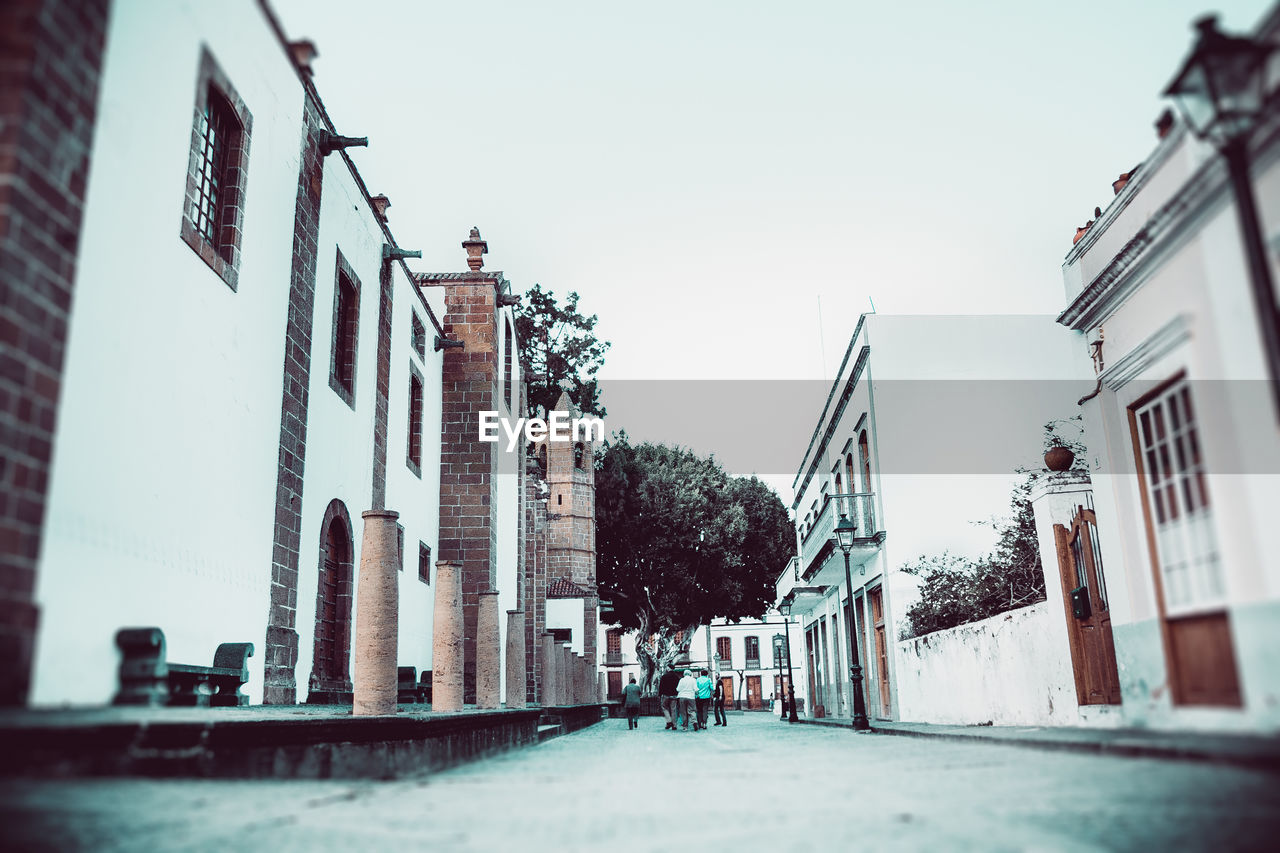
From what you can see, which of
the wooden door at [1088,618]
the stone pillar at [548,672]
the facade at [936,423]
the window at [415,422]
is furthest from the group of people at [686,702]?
the wooden door at [1088,618]

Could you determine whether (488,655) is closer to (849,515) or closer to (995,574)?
(995,574)

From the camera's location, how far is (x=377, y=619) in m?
8.87

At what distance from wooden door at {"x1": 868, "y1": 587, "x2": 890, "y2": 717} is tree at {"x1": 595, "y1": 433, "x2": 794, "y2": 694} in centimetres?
1655

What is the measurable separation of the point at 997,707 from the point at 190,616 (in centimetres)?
935

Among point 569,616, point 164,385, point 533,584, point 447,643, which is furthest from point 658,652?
point 164,385

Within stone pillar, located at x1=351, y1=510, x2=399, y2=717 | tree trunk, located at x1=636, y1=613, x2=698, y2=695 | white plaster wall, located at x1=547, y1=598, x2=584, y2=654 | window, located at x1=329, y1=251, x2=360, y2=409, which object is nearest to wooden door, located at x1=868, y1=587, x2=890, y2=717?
window, located at x1=329, y1=251, x2=360, y2=409

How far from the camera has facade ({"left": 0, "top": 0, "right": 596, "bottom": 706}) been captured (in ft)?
12.5

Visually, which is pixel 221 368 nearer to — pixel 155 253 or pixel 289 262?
pixel 155 253

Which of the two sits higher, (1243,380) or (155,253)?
(155,253)

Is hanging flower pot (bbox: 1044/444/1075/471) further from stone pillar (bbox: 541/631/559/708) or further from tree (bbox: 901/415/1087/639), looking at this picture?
stone pillar (bbox: 541/631/559/708)

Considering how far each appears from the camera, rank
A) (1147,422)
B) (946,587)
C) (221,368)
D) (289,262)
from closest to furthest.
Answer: (1147,422) → (221,368) → (289,262) → (946,587)

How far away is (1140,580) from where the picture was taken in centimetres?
361

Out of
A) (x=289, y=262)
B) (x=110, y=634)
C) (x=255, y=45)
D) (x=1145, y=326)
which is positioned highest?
(x=255, y=45)

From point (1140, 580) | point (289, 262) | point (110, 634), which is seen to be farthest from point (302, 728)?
point (289, 262)
